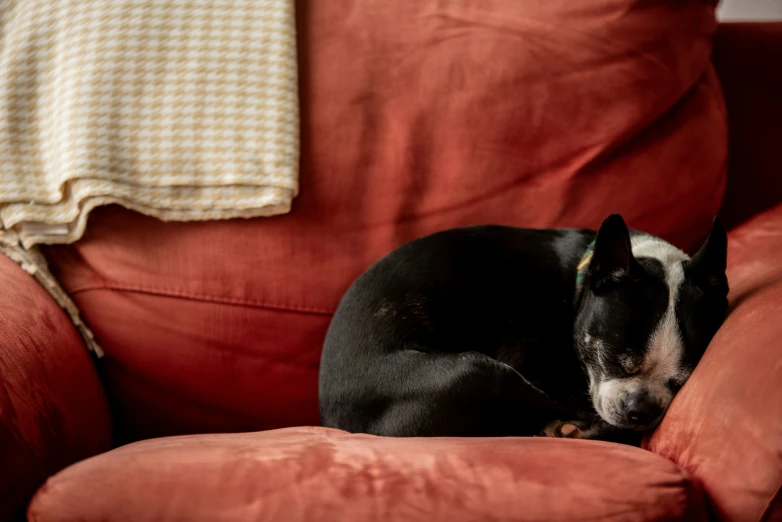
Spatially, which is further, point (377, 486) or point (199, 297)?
point (199, 297)

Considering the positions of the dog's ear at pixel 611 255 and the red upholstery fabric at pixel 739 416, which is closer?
the red upholstery fabric at pixel 739 416

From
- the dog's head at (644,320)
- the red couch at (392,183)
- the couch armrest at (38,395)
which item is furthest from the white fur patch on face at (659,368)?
the couch armrest at (38,395)

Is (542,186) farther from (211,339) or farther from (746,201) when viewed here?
(211,339)

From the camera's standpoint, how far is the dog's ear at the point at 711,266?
145cm

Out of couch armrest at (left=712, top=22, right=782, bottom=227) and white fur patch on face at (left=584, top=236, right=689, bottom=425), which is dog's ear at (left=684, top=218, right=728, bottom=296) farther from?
couch armrest at (left=712, top=22, right=782, bottom=227)

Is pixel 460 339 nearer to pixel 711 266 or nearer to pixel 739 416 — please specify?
pixel 711 266

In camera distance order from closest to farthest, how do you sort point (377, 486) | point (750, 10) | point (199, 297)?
point (377, 486) → point (199, 297) → point (750, 10)

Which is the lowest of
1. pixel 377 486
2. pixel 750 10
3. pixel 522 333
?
pixel 522 333

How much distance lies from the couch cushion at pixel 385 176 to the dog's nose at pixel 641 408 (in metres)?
0.52

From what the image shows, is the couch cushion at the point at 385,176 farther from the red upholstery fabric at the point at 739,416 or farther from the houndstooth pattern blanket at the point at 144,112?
the red upholstery fabric at the point at 739,416

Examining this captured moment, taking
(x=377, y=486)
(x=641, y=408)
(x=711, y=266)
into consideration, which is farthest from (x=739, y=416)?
(x=377, y=486)

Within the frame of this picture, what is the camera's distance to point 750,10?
2502 mm

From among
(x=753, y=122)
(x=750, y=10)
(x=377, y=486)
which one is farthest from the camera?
(x=750, y=10)

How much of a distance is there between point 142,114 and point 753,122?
1.52 metres
